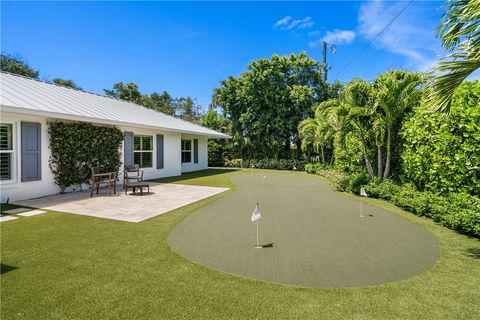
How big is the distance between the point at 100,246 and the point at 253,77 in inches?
804

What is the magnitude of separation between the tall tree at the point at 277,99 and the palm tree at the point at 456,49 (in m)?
17.5

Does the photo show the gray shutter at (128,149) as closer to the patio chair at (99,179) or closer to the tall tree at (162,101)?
the patio chair at (99,179)

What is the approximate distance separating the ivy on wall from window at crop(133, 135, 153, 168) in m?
1.98

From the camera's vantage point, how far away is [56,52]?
695 inches

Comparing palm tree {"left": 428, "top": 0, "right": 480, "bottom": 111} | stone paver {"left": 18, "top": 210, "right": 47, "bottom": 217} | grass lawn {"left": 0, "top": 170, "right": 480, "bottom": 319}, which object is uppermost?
palm tree {"left": 428, "top": 0, "right": 480, "bottom": 111}

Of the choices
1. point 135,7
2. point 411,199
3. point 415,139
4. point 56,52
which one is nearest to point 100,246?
point 411,199

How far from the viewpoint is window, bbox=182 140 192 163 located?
1833 cm

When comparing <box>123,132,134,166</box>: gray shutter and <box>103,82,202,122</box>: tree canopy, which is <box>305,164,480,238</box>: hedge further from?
<box>103,82,202,122</box>: tree canopy

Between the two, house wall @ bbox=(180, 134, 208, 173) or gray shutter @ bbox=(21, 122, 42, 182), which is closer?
gray shutter @ bbox=(21, 122, 42, 182)

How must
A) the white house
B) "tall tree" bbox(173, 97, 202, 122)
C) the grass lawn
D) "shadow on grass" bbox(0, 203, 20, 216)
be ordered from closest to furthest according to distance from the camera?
the grass lawn
"shadow on grass" bbox(0, 203, 20, 216)
the white house
"tall tree" bbox(173, 97, 202, 122)

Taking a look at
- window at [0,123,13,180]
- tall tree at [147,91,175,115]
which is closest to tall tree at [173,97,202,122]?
tall tree at [147,91,175,115]

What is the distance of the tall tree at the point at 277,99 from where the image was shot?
859 inches

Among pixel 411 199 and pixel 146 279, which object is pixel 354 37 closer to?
pixel 411 199

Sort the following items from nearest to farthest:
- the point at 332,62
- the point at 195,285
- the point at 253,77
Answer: the point at 195,285 → the point at 253,77 → the point at 332,62
